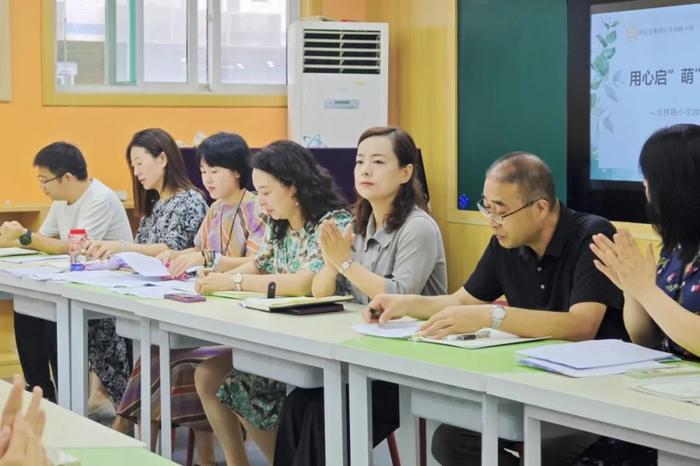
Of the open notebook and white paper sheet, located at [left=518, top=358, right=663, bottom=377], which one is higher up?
white paper sheet, located at [left=518, top=358, right=663, bottom=377]

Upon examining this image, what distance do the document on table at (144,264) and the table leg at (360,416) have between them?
→ 1616 millimetres

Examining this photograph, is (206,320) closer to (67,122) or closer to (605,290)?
(605,290)

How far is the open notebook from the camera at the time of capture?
2.91 metres

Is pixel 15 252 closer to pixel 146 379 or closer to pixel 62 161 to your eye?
pixel 62 161

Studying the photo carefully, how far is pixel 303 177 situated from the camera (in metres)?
4.05

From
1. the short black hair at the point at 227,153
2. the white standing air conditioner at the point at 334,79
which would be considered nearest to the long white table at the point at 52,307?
the short black hair at the point at 227,153

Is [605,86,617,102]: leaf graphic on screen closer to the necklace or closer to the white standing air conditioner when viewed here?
the white standing air conditioner

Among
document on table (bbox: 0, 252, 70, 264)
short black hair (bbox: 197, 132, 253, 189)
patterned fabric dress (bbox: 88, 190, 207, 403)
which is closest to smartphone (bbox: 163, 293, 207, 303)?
short black hair (bbox: 197, 132, 253, 189)

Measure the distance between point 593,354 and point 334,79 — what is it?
4.30 m

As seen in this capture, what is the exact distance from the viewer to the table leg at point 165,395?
3.76 meters

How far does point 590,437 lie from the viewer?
295cm

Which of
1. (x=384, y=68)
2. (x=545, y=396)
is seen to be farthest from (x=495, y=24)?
(x=545, y=396)

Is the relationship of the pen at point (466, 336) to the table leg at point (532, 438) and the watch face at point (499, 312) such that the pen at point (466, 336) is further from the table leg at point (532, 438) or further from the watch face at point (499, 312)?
the table leg at point (532, 438)

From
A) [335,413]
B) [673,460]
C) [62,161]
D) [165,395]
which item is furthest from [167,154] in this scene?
[673,460]
